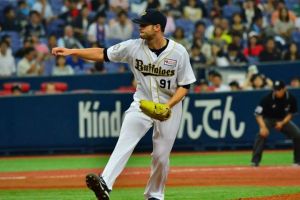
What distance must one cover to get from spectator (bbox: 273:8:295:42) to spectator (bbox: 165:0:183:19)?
253 cm

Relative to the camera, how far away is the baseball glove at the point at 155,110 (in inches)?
355

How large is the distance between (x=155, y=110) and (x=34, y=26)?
14.0 m

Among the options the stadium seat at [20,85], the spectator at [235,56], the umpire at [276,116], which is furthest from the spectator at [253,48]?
the umpire at [276,116]

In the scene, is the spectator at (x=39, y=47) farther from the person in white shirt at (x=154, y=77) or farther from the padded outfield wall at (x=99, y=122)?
the person in white shirt at (x=154, y=77)

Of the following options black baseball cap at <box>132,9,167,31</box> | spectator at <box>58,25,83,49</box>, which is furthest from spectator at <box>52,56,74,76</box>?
black baseball cap at <box>132,9,167,31</box>

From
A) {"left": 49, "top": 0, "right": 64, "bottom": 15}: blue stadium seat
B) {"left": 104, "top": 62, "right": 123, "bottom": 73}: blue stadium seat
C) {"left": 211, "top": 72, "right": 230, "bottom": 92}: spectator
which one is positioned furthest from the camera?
{"left": 49, "top": 0, "right": 64, "bottom": 15}: blue stadium seat

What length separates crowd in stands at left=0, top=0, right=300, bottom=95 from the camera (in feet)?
70.5

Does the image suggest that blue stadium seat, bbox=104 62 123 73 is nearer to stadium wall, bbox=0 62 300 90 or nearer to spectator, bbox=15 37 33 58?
stadium wall, bbox=0 62 300 90

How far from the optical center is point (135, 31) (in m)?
22.9

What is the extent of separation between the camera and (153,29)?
9.16 m

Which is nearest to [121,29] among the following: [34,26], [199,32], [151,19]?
[199,32]

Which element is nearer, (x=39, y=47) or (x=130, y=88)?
(x=130, y=88)

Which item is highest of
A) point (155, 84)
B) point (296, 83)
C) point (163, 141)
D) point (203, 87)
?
point (155, 84)

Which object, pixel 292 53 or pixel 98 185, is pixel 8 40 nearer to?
pixel 292 53
